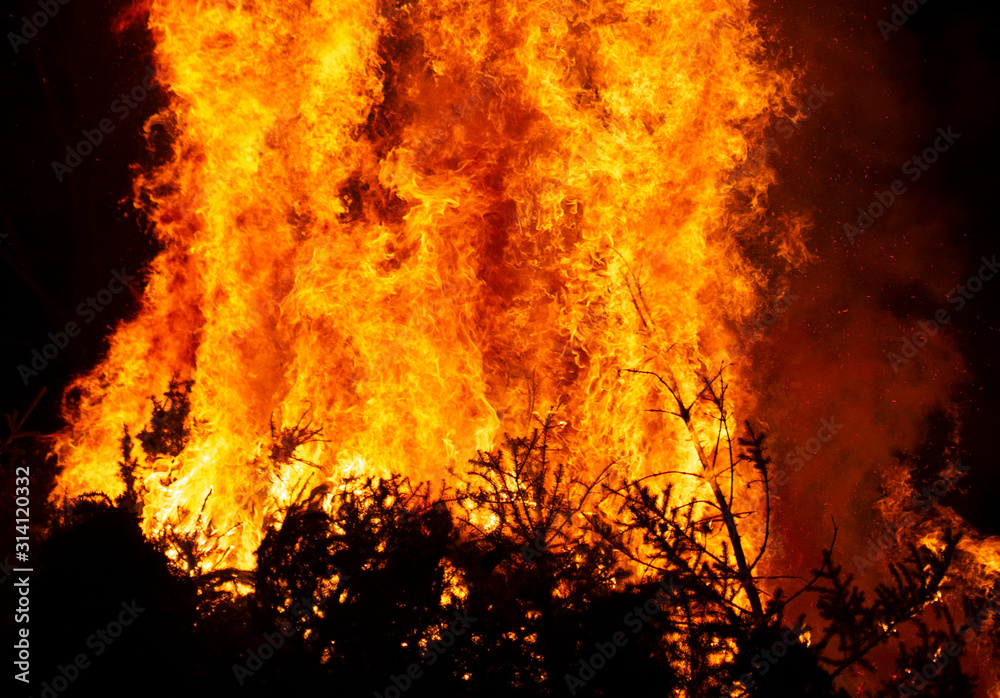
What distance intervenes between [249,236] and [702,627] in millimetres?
8373

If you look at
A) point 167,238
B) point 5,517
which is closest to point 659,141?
point 167,238

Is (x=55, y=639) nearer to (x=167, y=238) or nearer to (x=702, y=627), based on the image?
(x=702, y=627)

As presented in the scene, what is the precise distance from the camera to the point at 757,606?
464 centimetres

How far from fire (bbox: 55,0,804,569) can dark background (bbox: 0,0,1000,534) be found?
493 millimetres
